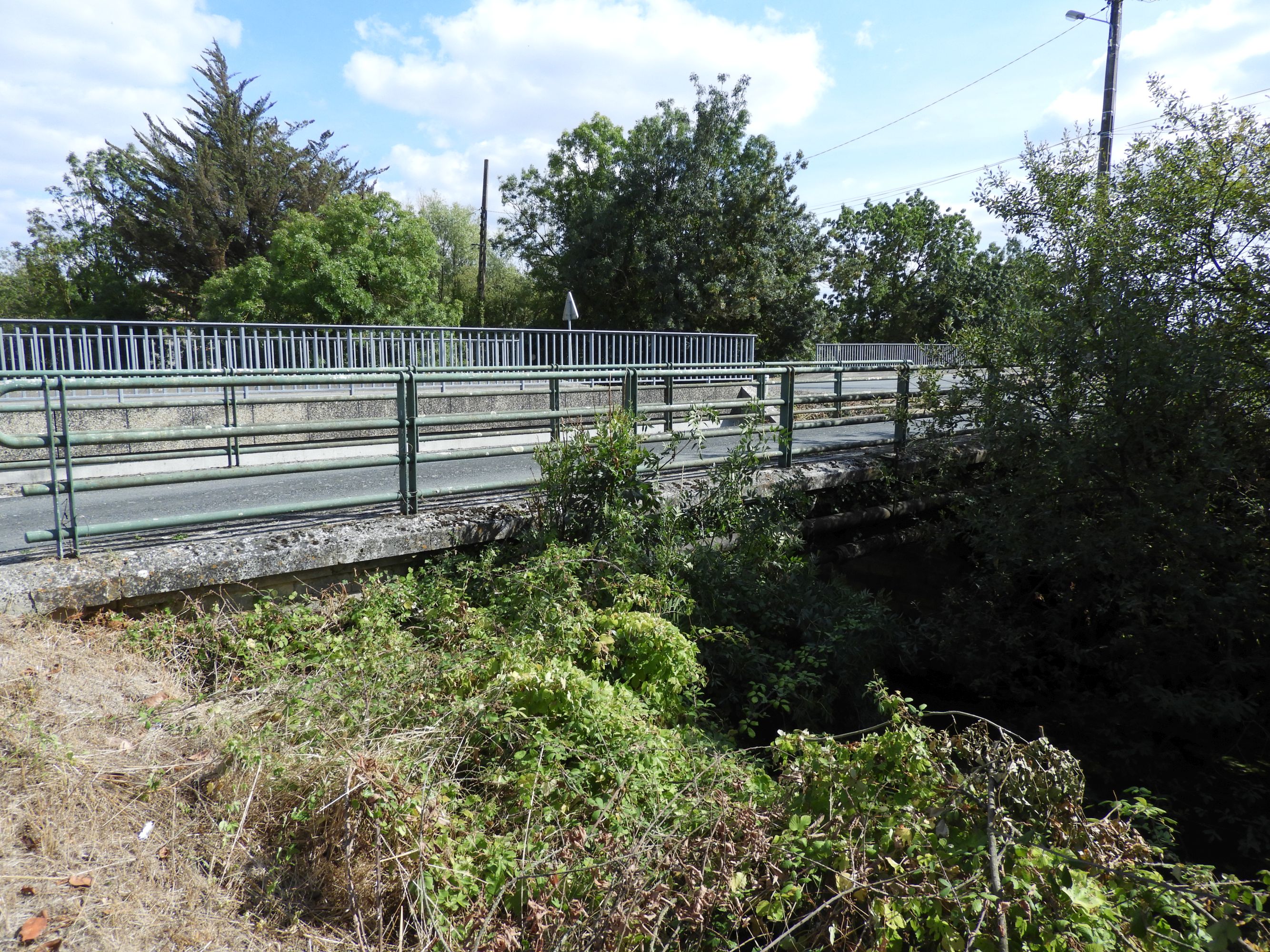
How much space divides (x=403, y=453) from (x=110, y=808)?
262 centimetres

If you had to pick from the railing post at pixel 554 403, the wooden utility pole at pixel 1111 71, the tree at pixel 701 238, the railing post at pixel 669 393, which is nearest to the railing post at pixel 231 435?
the railing post at pixel 554 403

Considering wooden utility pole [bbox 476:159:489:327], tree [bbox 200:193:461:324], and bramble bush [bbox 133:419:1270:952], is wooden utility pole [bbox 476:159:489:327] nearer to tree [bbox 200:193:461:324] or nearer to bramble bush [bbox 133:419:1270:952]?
tree [bbox 200:193:461:324]

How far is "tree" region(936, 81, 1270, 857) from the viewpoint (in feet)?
19.7

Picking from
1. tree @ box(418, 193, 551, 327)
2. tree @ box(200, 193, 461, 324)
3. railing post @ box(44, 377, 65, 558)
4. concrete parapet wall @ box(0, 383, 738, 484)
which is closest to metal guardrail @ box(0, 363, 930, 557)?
railing post @ box(44, 377, 65, 558)

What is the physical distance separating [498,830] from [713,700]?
2295 millimetres

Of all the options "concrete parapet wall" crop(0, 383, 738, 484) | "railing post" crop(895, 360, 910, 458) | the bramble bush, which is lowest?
the bramble bush

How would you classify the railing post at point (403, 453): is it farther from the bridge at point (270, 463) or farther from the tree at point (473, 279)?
the tree at point (473, 279)

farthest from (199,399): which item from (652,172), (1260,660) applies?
(652,172)

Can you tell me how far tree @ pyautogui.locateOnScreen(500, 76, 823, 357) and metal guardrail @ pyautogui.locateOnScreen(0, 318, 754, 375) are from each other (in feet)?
30.0

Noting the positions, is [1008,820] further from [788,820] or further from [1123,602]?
[1123,602]

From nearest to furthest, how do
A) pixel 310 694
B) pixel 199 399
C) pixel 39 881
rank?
pixel 39 881
pixel 310 694
pixel 199 399

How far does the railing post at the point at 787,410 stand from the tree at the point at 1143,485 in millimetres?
1603

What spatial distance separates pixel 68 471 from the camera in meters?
4.30

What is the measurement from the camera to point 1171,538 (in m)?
6.05
